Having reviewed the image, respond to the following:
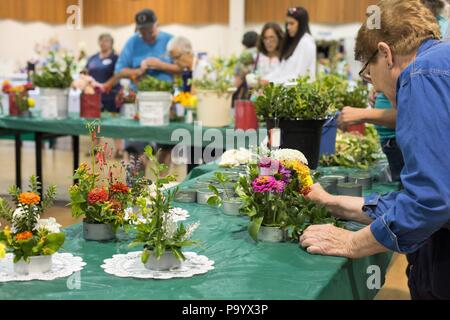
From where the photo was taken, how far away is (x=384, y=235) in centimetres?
143

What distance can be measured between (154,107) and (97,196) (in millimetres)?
2458

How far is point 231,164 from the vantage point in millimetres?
2676

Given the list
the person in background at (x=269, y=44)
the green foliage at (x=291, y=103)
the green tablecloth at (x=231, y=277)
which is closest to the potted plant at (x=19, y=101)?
the person in background at (x=269, y=44)

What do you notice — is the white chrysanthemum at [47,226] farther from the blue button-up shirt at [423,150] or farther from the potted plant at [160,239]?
the blue button-up shirt at [423,150]

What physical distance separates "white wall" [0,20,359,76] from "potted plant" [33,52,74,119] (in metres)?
6.24

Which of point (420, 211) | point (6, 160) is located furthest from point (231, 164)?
point (6, 160)

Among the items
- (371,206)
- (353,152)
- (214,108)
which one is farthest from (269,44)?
(371,206)

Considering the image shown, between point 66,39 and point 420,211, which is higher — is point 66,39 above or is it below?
above

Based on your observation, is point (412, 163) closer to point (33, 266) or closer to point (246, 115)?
point (33, 266)

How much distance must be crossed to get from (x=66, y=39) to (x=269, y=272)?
11132mm

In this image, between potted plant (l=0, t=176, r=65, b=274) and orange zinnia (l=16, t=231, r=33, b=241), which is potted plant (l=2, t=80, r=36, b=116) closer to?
potted plant (l=0, t=176, r=65, b=274)

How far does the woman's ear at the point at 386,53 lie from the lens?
1540 millimetres

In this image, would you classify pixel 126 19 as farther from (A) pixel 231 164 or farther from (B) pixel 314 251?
(B) pixel 314 251

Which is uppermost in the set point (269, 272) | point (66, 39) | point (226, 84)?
point (66, 39)
